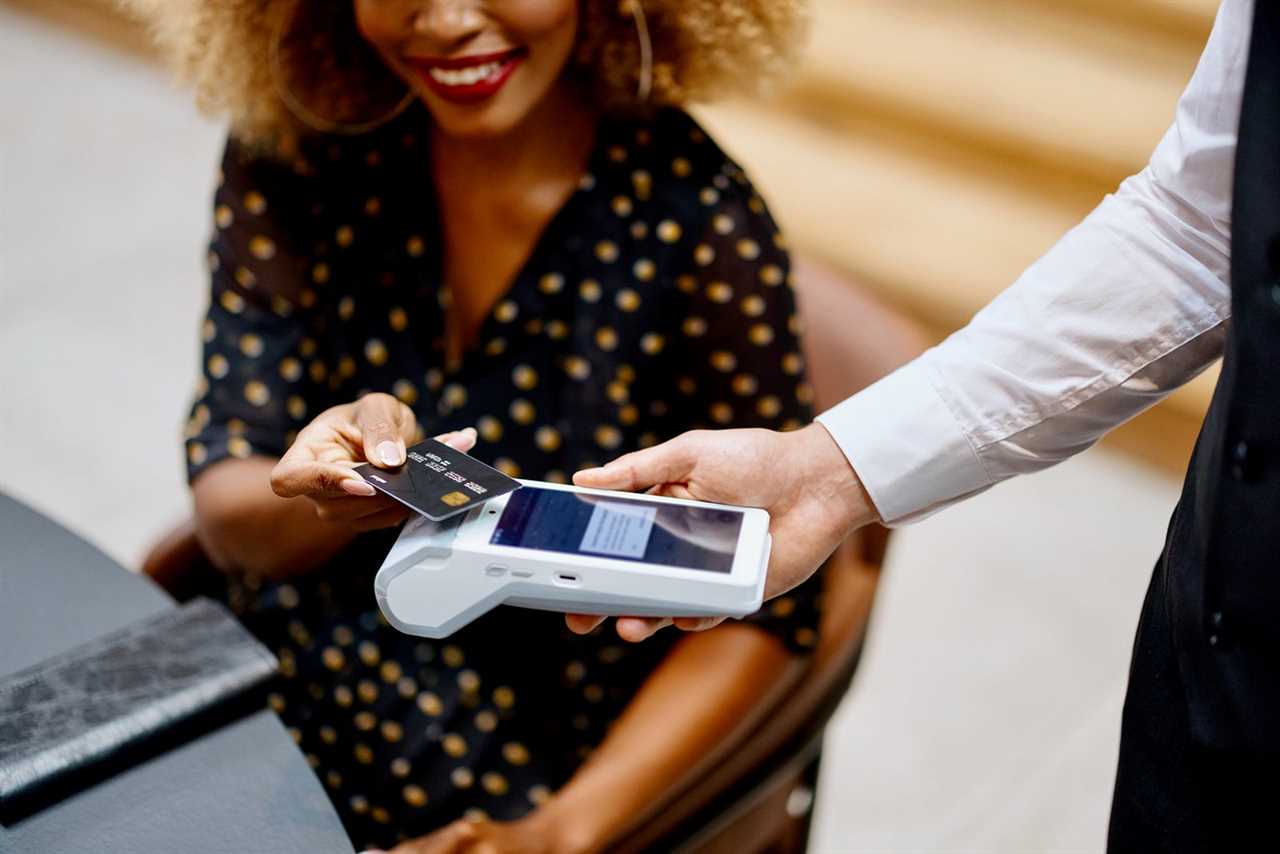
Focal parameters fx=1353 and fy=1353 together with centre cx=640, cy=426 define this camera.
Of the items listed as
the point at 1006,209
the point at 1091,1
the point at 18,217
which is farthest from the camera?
the point at 18,217

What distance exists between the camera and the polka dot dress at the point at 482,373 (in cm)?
110

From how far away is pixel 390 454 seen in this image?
748mm

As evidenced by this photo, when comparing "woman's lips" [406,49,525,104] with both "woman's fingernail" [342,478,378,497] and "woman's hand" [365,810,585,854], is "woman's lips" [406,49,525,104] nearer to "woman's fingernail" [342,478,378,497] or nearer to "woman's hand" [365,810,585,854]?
"woman's fingernail" [342,478,378,497]

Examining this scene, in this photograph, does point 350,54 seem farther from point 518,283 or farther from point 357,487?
point 357,487

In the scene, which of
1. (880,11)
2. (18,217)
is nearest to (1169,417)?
(880,11)

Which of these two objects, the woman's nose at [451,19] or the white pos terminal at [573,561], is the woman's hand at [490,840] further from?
the woman's nose at [451,19]

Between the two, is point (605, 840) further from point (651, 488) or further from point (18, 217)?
point (18, 217)

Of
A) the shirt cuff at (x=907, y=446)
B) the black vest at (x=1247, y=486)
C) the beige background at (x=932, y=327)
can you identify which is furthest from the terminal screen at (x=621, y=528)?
the beige background at (x=932, y=327)

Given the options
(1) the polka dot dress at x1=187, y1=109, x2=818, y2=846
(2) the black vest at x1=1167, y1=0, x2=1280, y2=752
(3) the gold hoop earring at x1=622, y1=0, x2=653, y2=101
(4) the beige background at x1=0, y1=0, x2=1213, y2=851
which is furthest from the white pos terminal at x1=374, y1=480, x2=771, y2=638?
(4) the beige background at x1=0, y1=0, x2=1213, y2=851

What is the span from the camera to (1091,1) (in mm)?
2439

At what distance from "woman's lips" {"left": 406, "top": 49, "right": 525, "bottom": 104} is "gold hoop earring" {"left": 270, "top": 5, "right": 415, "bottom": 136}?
116mm

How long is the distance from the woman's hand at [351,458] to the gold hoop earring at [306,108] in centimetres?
38

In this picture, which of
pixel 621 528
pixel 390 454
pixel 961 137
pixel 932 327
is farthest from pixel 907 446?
pixel 961 137

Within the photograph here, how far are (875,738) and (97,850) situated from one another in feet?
4.37
